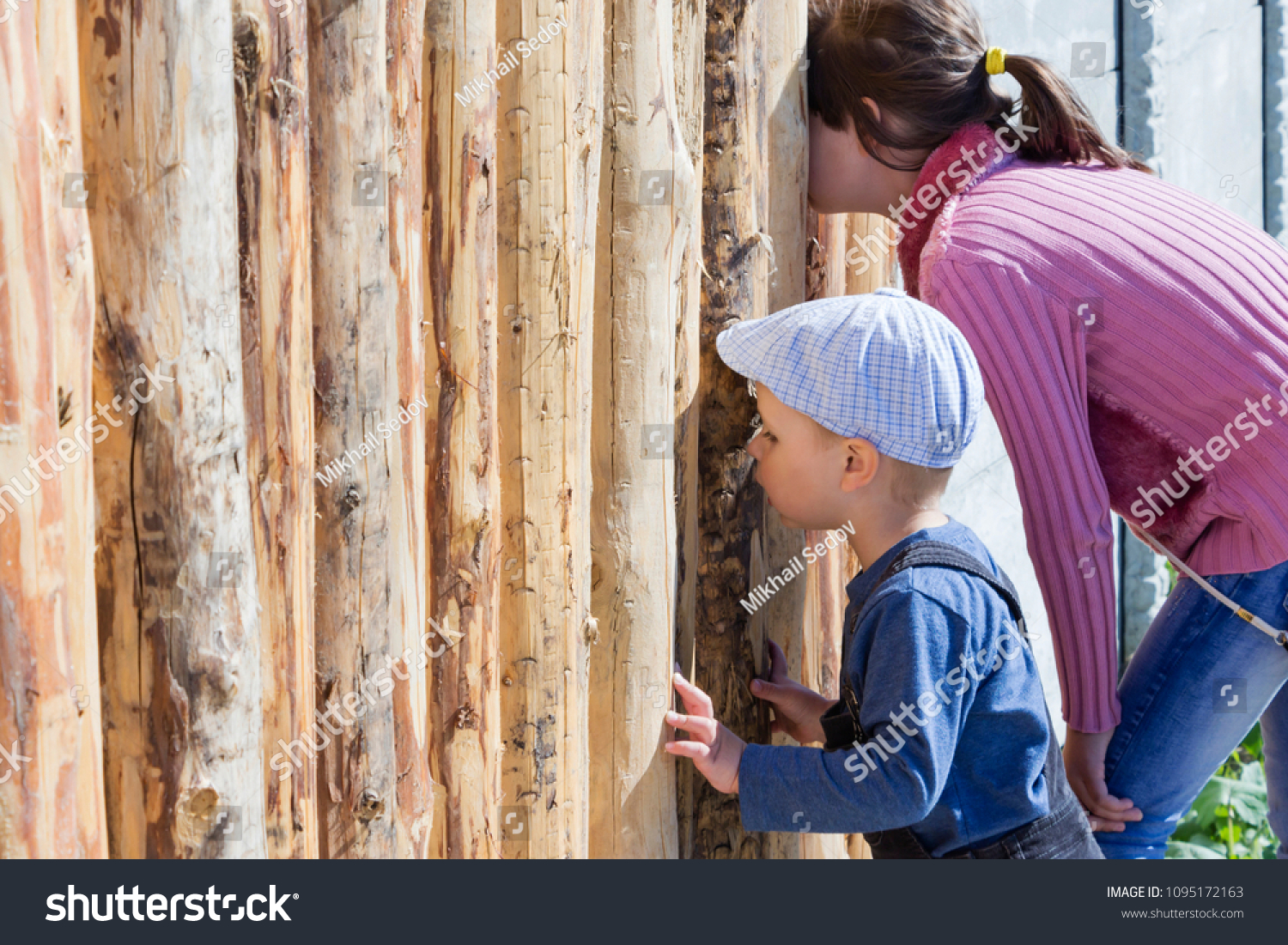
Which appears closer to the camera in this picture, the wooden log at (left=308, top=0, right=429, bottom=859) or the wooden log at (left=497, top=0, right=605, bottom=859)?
the wooden log at (left=308, top=0, right=429, bottom=859)

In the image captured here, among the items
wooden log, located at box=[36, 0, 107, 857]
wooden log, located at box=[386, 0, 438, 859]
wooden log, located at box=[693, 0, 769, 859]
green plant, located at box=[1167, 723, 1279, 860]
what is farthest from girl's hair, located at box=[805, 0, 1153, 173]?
green plant, located at box=[1167, 723, 1279, 860]

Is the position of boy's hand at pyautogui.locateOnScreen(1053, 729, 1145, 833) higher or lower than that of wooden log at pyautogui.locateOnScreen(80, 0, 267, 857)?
lower

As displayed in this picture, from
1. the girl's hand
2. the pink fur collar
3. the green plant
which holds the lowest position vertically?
the green plant

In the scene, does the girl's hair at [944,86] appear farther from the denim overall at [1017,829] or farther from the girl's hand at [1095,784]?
the girl's hand at [1095,784]

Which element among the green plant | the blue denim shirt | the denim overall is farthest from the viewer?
the green plant

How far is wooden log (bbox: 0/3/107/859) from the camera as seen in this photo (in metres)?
1.36

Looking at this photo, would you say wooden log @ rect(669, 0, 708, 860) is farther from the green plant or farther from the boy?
the green plant

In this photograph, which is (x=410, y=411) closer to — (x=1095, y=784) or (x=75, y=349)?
(x=75, y=349)

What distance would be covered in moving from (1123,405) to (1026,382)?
24cm

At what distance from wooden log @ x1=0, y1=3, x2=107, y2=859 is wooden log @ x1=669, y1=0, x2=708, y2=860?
1062 millimetres

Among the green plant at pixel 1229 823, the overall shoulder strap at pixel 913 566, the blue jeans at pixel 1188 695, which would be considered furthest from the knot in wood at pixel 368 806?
the green plant at pixel 1229 823

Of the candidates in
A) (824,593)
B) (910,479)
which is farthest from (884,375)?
(824,593)

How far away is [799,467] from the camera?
202 cm

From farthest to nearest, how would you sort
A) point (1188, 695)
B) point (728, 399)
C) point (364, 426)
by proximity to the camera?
1. point (728, 399)
2. point (1188, 695)
3. point (364, 426)
